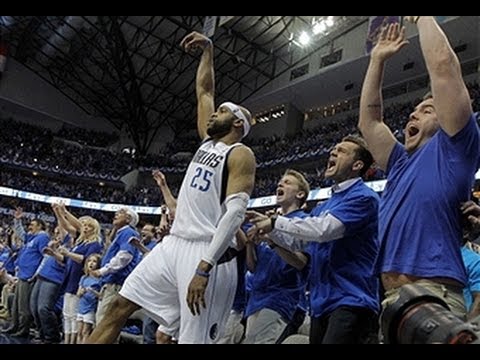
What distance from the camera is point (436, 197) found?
84.1 inches

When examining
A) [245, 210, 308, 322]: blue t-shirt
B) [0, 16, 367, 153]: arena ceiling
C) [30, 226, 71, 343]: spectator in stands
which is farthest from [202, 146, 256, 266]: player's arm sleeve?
[0, 16, 367, 153]: arena ceiling

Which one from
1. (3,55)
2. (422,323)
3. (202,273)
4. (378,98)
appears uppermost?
(3,55)

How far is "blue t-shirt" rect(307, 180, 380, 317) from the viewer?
2.77 metres

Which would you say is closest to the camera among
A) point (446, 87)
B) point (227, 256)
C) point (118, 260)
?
point (446, 87)

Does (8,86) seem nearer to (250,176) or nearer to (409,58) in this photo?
(409,58)

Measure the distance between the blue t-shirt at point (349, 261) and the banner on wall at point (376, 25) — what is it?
0.80 meters

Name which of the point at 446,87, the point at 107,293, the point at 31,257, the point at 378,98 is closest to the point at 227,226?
the point at 378,98

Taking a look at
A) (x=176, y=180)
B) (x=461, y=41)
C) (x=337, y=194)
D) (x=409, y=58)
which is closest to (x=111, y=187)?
(x=176, y=180)

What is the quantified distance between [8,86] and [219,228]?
3238cm

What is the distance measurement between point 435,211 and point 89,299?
5.10 meters

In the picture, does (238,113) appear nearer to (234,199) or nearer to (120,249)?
(234,199)

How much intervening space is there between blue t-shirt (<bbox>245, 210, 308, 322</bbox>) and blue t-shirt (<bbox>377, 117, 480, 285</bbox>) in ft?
4.36

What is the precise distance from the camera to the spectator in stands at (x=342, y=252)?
8.86 feet
